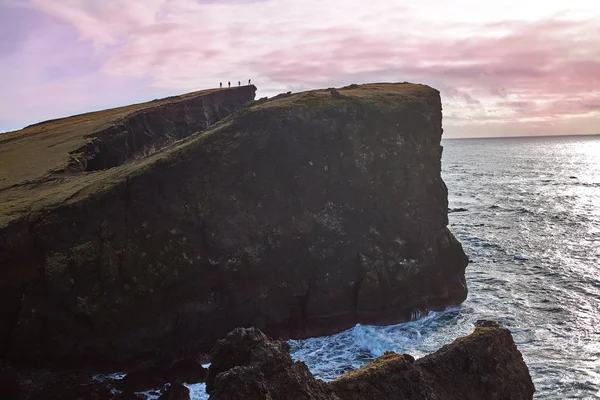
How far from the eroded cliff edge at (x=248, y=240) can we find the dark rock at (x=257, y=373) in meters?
18.6

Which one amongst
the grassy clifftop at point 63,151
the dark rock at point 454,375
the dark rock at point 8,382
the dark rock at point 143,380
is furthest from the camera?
the grassy clifftop at point 63,151

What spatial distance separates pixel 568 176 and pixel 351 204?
124 meters

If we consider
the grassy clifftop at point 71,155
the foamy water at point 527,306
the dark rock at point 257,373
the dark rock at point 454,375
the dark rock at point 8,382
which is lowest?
the foamy water at point 527,306

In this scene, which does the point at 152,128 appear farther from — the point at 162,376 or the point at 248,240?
the point at 162,376

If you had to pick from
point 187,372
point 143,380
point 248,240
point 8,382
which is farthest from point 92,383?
point 248,240

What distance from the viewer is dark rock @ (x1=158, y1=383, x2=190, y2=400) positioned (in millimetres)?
27953

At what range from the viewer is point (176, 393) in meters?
28.2

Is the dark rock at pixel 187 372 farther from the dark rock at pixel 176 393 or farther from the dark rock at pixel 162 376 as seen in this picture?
the dark rock at pixel 176 393

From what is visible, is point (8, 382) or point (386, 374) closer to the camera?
point (386, 374)

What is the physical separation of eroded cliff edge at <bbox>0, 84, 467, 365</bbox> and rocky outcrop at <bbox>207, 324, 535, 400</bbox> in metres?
18.8

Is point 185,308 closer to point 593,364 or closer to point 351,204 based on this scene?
point 351,204

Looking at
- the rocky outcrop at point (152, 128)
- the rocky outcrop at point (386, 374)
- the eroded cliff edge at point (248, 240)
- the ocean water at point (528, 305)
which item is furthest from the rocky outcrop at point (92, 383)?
the rocky outcrop at point (152, 128)

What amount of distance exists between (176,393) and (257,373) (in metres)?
15.9

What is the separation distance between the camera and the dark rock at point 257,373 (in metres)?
14.1
